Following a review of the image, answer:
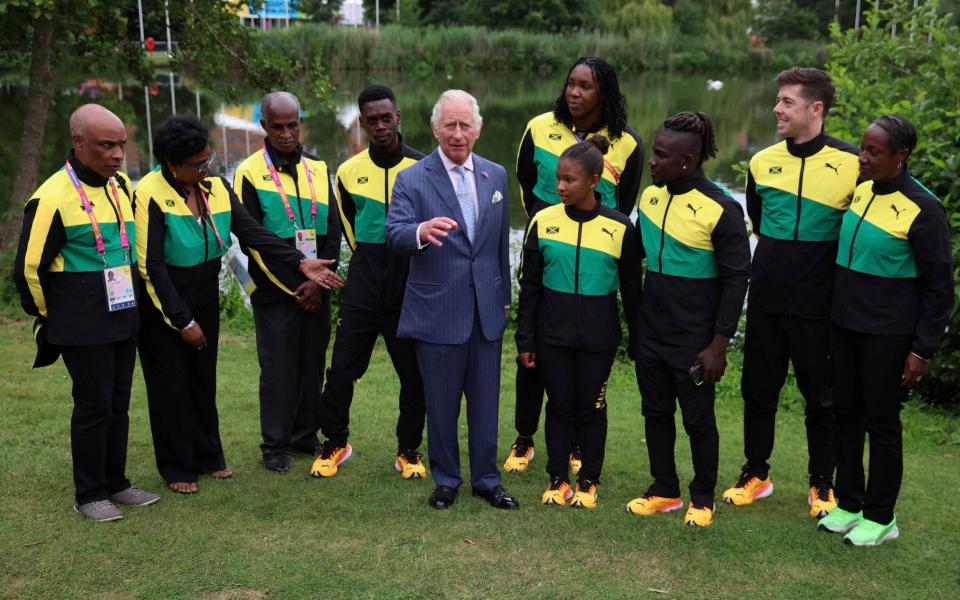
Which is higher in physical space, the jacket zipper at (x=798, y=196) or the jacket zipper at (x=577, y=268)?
the jacket zipper at (x=798, y=196)

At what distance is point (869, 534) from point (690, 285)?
143cm

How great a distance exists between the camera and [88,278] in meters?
4.33

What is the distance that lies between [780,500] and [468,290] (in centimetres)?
212

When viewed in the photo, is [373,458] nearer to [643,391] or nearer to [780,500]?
[643,391]

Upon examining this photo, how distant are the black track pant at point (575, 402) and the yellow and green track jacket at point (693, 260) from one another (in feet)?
1.16

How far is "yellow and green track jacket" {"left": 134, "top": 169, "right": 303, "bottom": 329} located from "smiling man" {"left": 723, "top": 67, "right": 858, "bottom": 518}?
2417 mm

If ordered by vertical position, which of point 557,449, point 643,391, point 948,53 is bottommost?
point 557,449

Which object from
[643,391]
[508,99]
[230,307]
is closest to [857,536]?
[643,391]

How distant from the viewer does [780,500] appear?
203 inches

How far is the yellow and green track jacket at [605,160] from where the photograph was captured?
5.09 metres

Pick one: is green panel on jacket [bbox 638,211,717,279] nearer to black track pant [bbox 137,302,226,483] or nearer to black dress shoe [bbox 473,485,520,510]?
black dress shoe [bbox 473,485,520,510]

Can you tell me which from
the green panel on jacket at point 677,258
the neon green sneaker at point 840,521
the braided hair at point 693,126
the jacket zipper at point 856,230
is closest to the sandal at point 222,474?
the green panel on jacket at point 677,258

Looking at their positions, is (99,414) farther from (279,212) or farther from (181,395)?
(279,212)

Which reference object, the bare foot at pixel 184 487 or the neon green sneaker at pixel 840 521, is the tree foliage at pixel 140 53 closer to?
the bare foot at pixel 184 487
